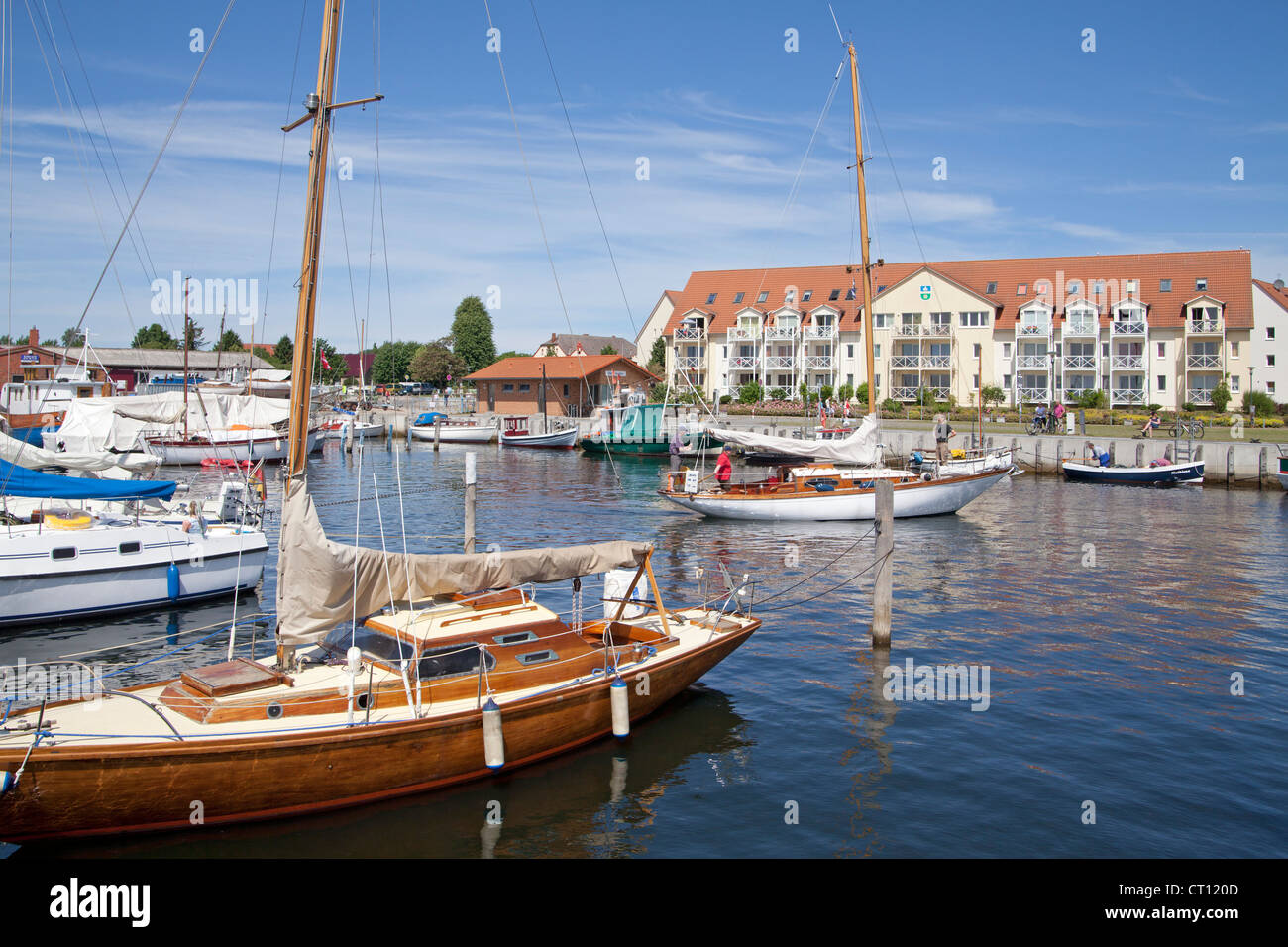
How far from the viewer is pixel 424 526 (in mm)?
33969

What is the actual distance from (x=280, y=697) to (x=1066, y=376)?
242 ft

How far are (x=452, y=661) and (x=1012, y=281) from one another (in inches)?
3035

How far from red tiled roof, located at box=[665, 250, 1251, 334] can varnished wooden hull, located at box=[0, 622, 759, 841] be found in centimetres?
5831

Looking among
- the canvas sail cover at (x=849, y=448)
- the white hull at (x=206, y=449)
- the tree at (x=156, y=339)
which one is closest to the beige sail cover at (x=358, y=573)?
the canvas sail cover at (x=849, y=448)

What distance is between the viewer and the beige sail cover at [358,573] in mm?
12117

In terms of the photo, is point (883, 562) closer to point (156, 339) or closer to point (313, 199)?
point (313, 199)

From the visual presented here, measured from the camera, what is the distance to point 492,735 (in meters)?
11.9

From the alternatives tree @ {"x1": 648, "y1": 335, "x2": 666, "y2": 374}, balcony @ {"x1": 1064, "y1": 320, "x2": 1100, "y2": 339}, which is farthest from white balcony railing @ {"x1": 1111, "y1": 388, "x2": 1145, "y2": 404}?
tree @ {"x1": 648, "y1": 335, "x2": 666, "y2": 374}

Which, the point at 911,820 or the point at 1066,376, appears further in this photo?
the point at 1066,376
